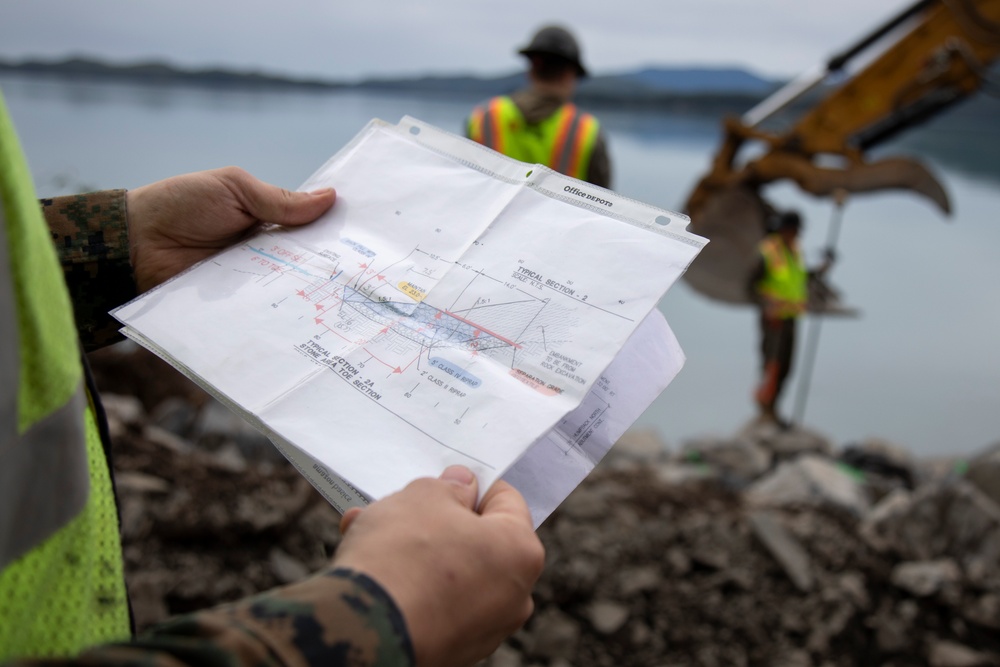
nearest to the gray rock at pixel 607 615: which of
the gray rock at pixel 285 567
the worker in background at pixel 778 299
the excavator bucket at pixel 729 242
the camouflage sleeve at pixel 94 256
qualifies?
the gray rock at pixel 285 567

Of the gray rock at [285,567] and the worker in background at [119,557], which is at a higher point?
the worker in background at [119,557]

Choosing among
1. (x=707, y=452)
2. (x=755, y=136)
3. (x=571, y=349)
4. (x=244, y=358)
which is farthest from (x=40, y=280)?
(x=755, y=136)

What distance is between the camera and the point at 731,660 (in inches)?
76.0

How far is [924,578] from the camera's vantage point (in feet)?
7.02

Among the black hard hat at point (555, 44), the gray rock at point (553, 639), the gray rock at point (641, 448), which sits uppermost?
the black hard hat at point (555, 44)

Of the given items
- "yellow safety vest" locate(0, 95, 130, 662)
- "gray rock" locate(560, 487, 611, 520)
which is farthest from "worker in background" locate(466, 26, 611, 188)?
"yellow safety vest" locate(0, 95, 130, 662)

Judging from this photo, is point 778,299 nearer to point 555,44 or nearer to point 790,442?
point 790,442

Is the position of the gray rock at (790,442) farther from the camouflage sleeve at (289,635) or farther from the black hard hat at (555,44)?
the camouflage sleeve at (289,635)

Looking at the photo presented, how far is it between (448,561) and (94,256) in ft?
2.19

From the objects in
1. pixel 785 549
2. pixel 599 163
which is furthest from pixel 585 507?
pixel 599 163

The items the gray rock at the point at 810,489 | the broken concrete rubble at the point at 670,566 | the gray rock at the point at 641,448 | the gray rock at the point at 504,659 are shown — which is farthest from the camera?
the gray rock at the point at 641,448

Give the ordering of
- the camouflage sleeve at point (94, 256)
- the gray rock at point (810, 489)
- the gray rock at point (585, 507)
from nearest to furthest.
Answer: the camouflage sleeve at point (94, 256), the gray rock at point (585, 507), the gray rock at point (810, 489)

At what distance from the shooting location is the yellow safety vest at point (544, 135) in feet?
8.31

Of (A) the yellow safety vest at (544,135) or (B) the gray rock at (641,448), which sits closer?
(A) the yellow safety vest at (544,135)
